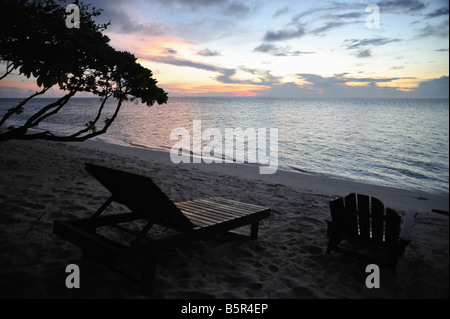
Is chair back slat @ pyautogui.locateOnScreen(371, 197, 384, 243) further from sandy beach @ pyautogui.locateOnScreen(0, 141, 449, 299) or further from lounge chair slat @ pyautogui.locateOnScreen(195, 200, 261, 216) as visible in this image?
lounge chair slat @ pyautogui.locateOnScreen(195, 200, 261, 216)

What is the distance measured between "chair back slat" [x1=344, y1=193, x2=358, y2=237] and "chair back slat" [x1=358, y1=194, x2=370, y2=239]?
0.07m

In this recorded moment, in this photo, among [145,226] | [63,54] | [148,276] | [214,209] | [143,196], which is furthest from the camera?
[214,209]

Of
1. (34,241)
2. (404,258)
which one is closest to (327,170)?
(404,258)

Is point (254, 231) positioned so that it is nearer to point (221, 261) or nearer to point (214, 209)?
point (214, 209)

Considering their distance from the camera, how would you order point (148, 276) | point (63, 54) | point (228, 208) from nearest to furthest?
1. point (148, 276)
2. point (63, 54)
3. point (228, 208)

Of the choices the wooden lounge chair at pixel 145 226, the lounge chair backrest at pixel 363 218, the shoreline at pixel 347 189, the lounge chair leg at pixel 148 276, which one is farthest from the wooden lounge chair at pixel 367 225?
the shoreline at pixel 347 189

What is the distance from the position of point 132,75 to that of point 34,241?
3.26 meters

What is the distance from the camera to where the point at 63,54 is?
13.8ft

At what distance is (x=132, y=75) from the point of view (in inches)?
220

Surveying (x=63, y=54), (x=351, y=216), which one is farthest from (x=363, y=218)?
(x=63, y=54)

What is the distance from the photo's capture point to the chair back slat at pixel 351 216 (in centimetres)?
434

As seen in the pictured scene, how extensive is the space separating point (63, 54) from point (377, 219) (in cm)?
506

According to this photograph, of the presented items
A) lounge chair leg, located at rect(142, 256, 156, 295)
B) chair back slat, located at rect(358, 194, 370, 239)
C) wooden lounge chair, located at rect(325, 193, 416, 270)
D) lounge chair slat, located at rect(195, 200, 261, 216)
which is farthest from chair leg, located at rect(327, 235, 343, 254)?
lounge chair leg, located at rect(142, 256, 156, 295)

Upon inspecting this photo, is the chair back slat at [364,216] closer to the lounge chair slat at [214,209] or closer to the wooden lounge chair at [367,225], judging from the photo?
the wooden lounge chair at [367,225]
